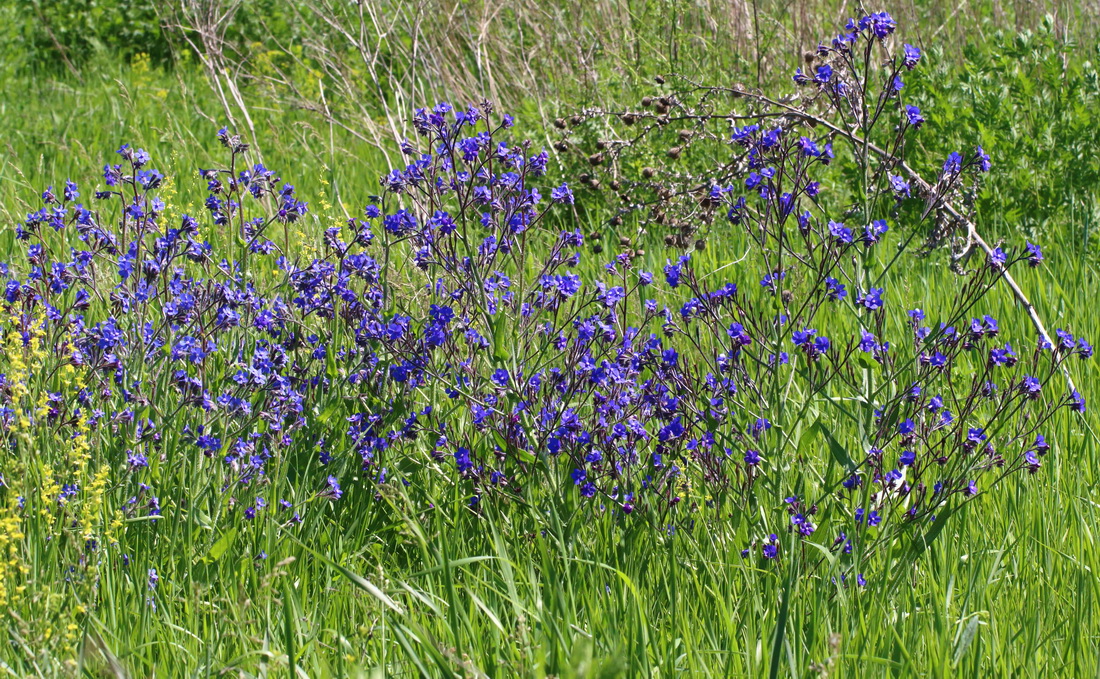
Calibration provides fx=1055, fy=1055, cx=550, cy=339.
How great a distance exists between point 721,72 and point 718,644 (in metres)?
4.95

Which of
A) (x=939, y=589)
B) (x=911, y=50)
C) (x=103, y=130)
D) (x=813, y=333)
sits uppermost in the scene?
(x=911, y=50)

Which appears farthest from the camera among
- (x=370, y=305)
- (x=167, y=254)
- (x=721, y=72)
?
(x=721, y=72)

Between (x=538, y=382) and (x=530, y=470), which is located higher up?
(x=538, y=382)

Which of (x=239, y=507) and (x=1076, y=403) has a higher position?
(x=1076, y=403)

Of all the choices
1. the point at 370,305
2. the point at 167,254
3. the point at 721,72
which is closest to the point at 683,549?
the point at 370,305

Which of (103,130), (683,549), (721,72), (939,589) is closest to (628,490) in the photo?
(683,549)

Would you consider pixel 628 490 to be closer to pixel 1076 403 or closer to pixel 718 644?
pixel 718 644

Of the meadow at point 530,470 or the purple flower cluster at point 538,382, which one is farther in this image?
the purple flower cluster at point 538,382

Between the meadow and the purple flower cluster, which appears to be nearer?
the meadow

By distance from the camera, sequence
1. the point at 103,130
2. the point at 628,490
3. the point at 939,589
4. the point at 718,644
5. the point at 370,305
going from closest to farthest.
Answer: the point at 718,644
the point at 939,589
the point at 628,490
the point at 370,305
the point at 103,130

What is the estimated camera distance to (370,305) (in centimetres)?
334

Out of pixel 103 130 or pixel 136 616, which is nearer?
pixel 136 616

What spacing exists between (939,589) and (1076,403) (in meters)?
0.63

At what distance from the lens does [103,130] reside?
709 centimetres
